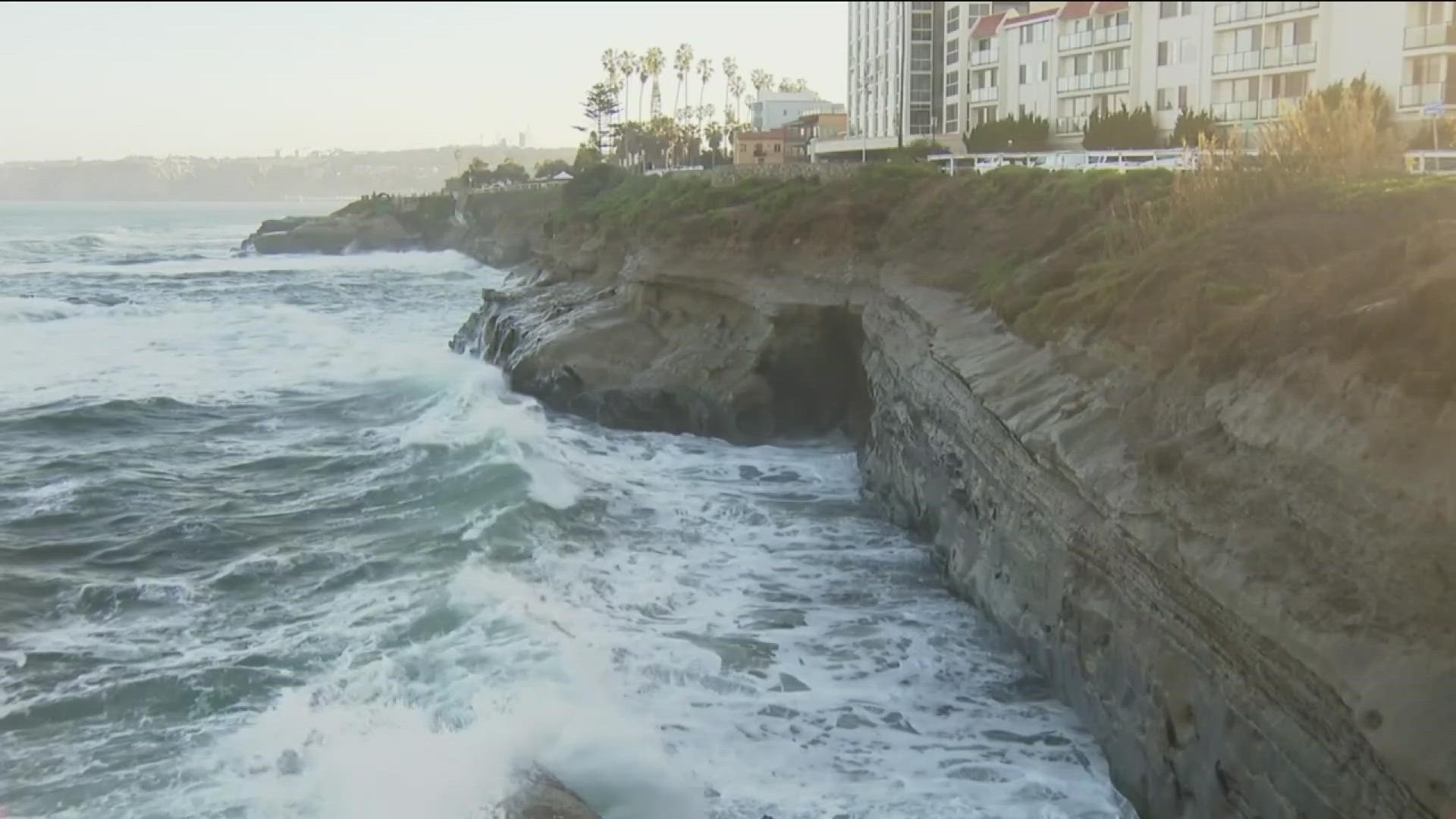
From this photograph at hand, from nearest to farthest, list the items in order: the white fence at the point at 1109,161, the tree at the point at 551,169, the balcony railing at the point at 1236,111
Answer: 1. the white fence at the point at 1109,161
2. the balcony railing at the point at 1236,111
3. the tree at the point at 551,169

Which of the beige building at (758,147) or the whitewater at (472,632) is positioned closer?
the whitewater at (472,632)

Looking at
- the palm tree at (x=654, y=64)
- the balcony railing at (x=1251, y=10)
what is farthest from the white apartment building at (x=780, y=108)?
the balcony railing at (x=1251, y=10)

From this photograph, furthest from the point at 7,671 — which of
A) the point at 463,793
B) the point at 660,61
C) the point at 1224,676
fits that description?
the point at 660,61

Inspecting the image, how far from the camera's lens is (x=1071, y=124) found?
51531mm

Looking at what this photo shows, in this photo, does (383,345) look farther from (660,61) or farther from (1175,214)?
(660,61)

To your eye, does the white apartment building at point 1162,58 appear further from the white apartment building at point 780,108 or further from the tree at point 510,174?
the tree at point 510,174

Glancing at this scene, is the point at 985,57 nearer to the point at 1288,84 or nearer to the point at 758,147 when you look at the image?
the point at 1288,84

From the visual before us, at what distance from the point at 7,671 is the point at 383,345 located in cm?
2553

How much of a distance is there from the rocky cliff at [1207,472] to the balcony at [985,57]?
37.6 meters

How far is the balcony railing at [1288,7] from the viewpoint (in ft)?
128

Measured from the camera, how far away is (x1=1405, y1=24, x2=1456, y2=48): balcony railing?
110 ft

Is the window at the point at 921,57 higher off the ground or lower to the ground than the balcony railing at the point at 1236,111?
higher

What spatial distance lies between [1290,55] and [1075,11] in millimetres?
13089

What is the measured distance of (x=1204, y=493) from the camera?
956 cm
